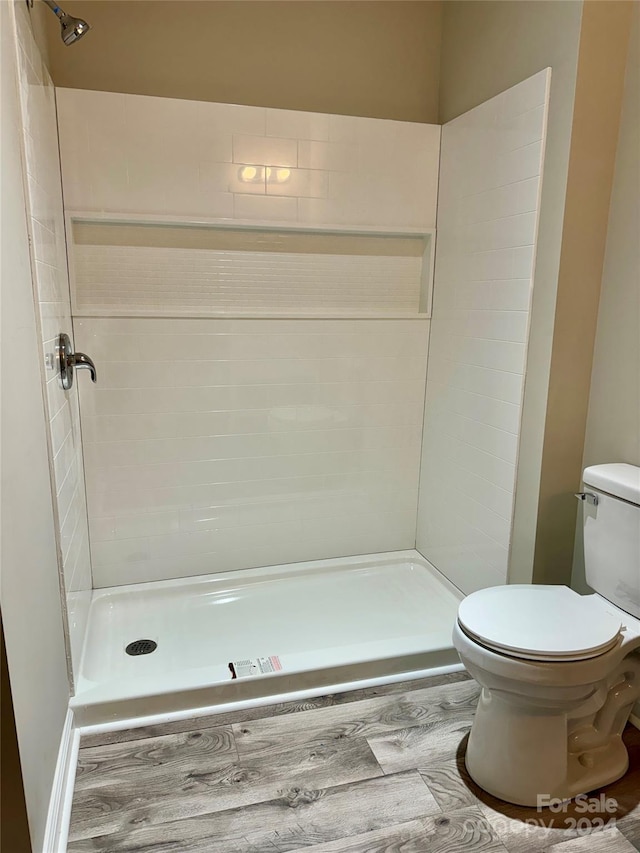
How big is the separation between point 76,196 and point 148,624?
5.30 feet

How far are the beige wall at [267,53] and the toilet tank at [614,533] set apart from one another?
169 centimetres

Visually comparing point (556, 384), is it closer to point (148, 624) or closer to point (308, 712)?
point (308, 712)

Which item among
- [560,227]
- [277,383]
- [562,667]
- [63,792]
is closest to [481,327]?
[560,227]

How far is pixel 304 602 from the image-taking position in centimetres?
246

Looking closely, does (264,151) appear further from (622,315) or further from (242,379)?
(622,315)

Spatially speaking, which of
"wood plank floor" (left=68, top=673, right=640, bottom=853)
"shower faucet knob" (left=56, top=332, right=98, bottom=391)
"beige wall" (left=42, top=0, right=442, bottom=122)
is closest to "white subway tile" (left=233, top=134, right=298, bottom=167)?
"beige wall" (left=42, top=0, right=442, bottom=122)

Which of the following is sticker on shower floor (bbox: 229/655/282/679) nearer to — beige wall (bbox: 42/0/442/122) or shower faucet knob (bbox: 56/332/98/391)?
shower faucet knob (bbox: 56/332/98/391)

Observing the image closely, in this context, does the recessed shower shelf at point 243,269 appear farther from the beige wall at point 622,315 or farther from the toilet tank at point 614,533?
the toilet tank at point 614,533

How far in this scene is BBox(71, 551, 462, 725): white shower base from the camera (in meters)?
1.87

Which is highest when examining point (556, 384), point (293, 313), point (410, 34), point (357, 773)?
point (410, 34)

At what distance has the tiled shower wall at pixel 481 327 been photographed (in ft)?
6.41

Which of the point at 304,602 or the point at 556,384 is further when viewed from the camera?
the point at 304,602

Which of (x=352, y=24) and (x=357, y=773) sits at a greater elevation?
(x=352, y=24)

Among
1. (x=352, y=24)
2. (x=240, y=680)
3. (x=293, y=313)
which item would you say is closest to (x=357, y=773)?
(x=240, y=680)
